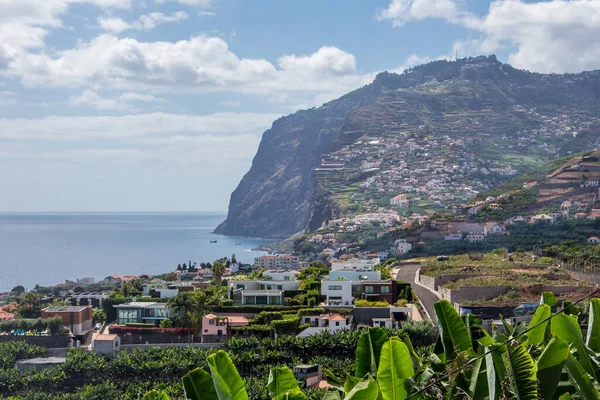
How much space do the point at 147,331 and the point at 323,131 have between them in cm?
14119

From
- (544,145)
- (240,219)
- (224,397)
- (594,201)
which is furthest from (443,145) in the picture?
(224,397)

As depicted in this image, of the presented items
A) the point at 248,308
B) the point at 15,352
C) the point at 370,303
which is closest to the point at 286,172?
the point at 248,308

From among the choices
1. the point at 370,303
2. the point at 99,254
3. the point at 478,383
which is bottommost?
the point at 99,254

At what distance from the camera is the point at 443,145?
114562 mm

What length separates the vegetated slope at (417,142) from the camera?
104375 millimetres

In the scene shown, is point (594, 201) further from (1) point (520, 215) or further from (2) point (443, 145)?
(2) point (443, 145)

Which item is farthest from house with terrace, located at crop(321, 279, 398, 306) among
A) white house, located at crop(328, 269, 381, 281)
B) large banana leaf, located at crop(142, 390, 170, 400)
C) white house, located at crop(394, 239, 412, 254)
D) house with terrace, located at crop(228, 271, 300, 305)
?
white house, located at crop(394, 239, 412, 254)

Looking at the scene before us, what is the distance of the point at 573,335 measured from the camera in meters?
6.00

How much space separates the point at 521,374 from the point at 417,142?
11196cm

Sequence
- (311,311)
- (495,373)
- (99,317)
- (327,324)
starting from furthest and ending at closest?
(99,317)
(311,311)
(327,324)
(495,373)

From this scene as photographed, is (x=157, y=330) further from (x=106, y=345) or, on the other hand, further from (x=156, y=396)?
(x=156, y=396)

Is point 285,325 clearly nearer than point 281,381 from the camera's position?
No

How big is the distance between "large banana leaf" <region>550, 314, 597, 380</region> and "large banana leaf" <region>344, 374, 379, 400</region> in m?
1.92

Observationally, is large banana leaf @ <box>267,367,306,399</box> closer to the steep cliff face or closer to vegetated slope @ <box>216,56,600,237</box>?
vegetated slope @ <box>216,56,600,237</box>
